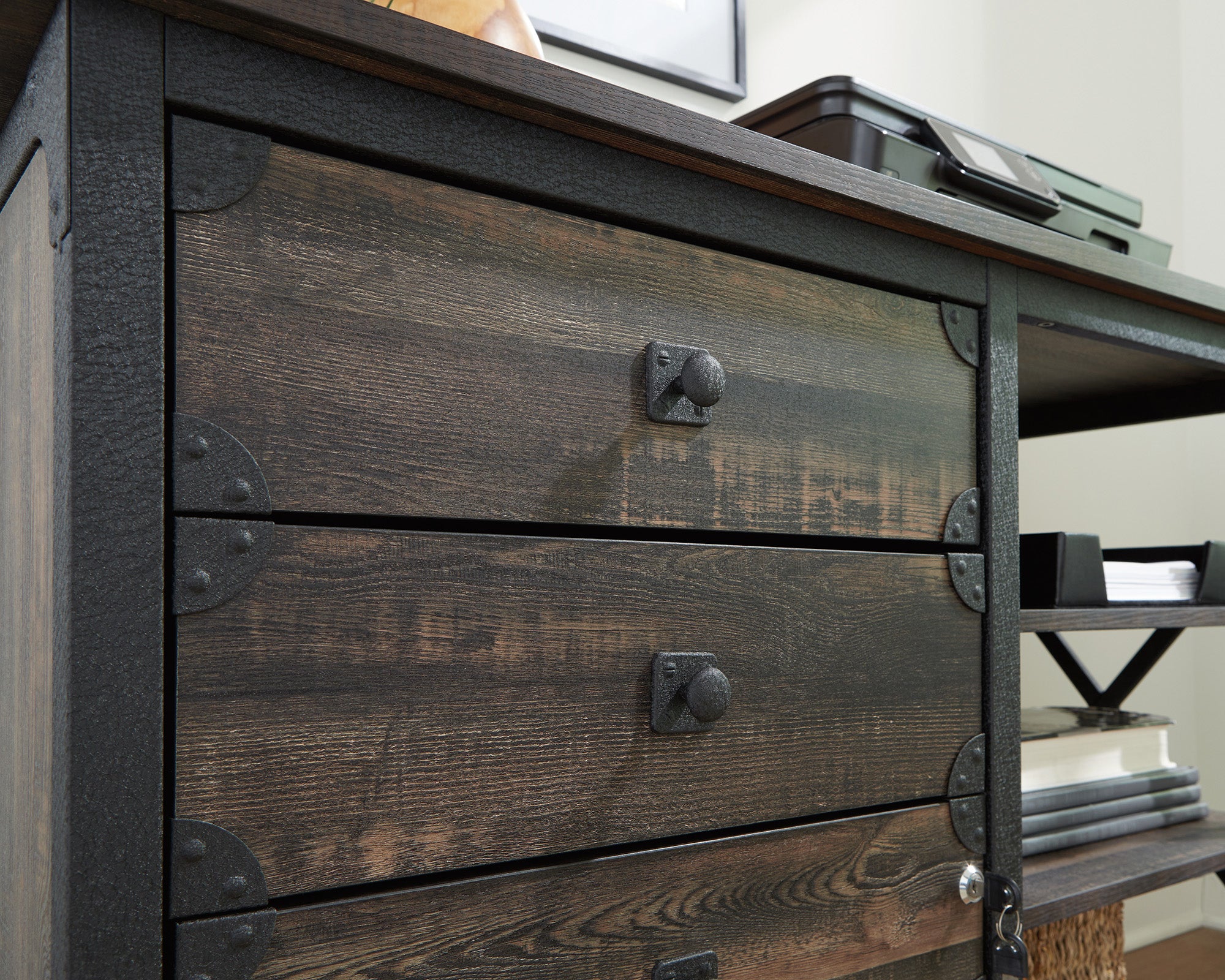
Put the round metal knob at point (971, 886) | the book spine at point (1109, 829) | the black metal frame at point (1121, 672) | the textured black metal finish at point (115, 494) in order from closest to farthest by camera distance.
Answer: the textured black metal finish at point (115, 494) < the round metal knob at point (971, 886) < the book spine at point (1109, 829) < the black metal frame at point (1121, 672)

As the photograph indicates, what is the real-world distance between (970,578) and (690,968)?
0.35 m

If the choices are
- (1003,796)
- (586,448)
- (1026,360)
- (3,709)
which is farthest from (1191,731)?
(3,709)

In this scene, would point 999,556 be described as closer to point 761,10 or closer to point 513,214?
point 513,214

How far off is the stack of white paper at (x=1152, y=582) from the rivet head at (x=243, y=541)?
2.69 feet

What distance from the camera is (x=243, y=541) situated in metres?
0.44

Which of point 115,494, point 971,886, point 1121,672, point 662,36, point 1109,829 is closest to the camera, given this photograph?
point 115,494

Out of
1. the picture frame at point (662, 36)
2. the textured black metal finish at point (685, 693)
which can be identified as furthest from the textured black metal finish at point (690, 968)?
the picture frame at point (662, 36)

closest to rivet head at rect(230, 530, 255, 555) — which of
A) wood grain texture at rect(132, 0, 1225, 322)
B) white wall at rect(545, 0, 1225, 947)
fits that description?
wood grain texture at rect(132, 0, 1225, 322)

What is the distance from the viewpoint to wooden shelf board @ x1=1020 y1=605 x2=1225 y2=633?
2.61 feet

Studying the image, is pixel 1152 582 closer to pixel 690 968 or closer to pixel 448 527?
pixel 690 968

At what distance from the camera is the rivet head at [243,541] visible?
0.43 meters

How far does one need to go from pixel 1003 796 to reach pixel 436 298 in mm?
574

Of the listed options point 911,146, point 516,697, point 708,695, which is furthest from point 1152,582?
point 516,697

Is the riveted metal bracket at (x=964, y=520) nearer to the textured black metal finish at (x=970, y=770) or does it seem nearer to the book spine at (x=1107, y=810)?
the textured black metal finish at (x=970, y=770)
